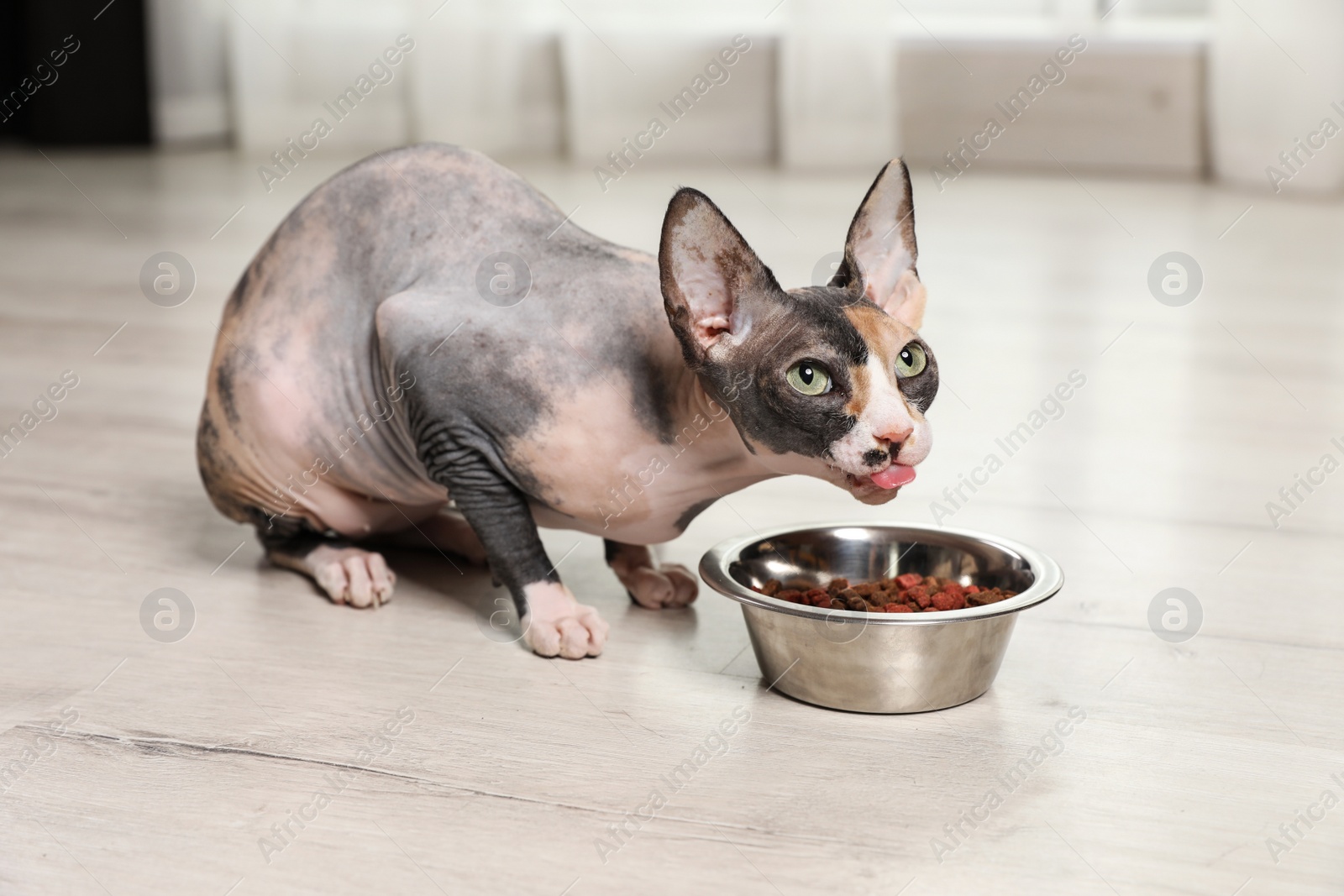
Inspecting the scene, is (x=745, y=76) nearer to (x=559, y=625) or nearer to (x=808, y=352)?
(x=559, y=625)

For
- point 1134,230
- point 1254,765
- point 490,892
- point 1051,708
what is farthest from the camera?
point 1134,230

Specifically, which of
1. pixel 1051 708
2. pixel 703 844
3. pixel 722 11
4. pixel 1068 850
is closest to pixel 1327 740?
pixel 1051 708

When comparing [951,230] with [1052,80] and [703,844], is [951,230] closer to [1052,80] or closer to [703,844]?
[1052,80]

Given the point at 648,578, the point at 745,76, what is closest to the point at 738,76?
the point at 745,76

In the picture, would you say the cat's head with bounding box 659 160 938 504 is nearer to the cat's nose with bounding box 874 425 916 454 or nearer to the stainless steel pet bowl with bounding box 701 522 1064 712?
the cat's nose with bounding box 874 425 916 454

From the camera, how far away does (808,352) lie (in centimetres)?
135

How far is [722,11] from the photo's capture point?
17.8 ft

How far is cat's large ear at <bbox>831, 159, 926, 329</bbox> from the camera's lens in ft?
4.79

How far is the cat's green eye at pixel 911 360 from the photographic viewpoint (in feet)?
4.56

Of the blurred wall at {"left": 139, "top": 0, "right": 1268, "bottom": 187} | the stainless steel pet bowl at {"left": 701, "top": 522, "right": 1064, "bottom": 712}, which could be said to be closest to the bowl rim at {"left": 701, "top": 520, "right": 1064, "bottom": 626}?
the stainless steel pet bowl at {"left": 701, "top": 522, "right": 1064, "bottom": 712}

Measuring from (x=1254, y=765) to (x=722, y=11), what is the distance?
14.7 feet

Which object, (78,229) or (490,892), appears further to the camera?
(78,229)

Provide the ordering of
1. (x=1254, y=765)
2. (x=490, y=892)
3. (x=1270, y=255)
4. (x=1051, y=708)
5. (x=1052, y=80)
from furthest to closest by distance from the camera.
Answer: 1. (x=1052, y=80)
2. (x=1270, y=255)
3. (x=1051, y=708)
4. (x=1254, y=765)
5. (x=490, y=892)

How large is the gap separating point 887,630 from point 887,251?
0.38 m
